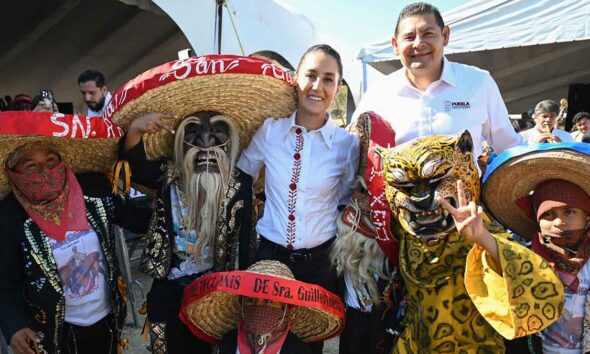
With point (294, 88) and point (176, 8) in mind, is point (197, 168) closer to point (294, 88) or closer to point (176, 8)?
point (294, 88)

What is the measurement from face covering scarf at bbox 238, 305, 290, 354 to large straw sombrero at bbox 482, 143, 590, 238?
114 cm

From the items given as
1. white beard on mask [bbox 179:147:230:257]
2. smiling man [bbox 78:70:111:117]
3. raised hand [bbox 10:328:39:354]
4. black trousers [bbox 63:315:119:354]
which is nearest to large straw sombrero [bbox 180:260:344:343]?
white beard on mask [bbox 179:147:230:257]

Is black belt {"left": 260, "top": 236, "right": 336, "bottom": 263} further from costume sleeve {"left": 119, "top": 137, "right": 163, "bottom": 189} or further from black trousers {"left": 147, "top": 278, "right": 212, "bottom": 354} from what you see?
costume sleeve {"left": 119, "top": 137, "right": 163, "bottom": 189}

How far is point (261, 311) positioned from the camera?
7.47 feet

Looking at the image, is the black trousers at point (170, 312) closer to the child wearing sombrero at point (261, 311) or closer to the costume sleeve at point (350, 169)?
the child wearing sombrero at point (261, 311)

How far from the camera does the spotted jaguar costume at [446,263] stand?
5.90 ft

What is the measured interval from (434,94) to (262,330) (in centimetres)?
145

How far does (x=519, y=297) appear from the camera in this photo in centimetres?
175

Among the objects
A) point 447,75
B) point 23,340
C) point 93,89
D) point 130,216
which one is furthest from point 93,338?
point 93,89

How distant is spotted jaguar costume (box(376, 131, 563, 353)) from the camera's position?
180 cm

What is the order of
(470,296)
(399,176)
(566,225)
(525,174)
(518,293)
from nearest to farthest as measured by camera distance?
1. (518,293)
2. (470,296)
3. (399,176)
4. (566,225)
5. (525,174)

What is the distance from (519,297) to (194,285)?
1341 millimetres

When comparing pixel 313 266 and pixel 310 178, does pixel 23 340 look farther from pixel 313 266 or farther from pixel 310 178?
pixel 310 178

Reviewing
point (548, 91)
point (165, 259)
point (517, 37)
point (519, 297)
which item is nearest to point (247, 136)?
point (165, 259)
